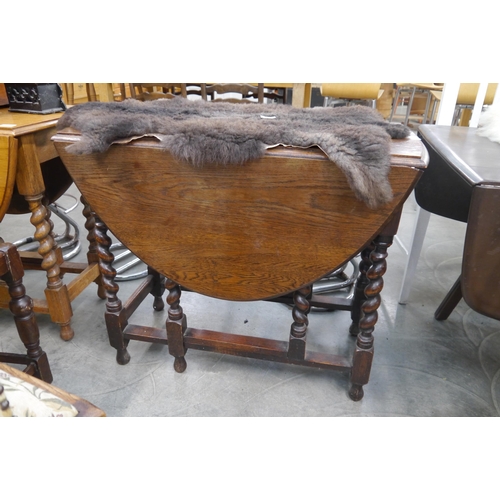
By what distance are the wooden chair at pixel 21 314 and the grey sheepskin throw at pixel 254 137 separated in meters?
0.35

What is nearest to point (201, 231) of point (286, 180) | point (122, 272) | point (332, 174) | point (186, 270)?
point (186, 270)

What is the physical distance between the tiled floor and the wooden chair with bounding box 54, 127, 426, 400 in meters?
0.21

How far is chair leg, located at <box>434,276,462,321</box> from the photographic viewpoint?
1.60m

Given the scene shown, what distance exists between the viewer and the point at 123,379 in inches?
54.1

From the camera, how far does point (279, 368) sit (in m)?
1.43

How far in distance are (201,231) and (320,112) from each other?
595 mm

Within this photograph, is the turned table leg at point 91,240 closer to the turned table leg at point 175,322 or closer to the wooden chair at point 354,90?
the turned table leg at point 175,322

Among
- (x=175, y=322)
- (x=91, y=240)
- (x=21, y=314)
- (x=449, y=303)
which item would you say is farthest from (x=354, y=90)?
(x=21, y=314)

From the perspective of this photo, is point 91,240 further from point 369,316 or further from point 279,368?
point 369,316

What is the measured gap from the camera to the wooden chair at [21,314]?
A: 3.49ft

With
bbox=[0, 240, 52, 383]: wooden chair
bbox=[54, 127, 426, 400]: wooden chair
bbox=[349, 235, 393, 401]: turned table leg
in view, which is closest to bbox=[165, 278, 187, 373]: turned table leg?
bbox=[54, 127, 426, 400]: wooden chair

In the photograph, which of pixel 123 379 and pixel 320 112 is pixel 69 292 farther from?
pixel 320 112

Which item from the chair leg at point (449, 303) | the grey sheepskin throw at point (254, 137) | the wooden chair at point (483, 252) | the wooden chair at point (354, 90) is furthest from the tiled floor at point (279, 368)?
the wooden chair at point (354, 90)

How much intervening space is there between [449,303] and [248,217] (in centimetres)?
109
